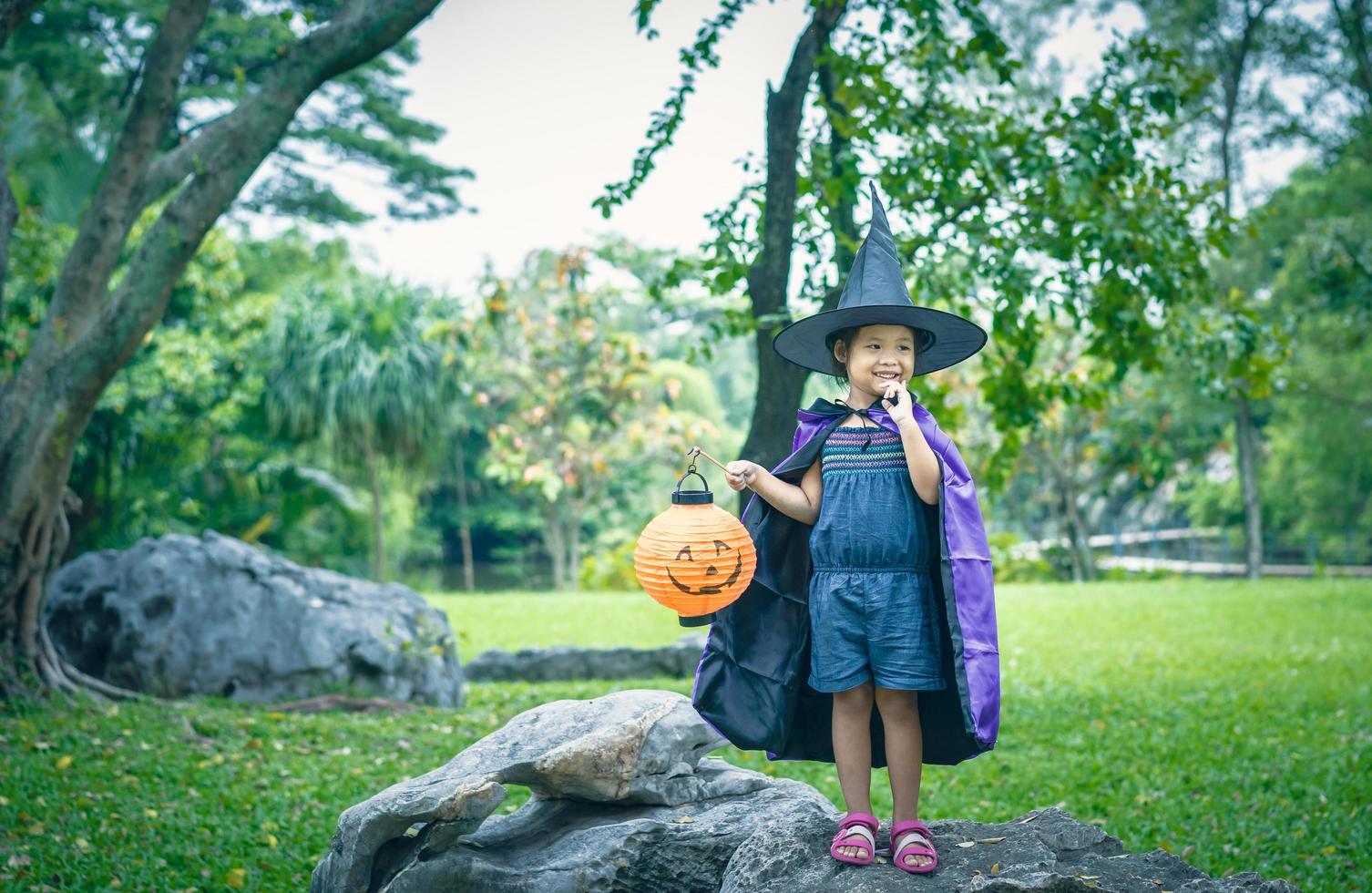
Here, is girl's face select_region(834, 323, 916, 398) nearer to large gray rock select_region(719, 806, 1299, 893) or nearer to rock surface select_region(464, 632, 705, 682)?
large gray rock select_region(719, 806, 1299, 893)

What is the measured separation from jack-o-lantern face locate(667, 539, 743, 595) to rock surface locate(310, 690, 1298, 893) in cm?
68

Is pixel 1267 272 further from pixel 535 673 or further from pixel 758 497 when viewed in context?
pixel 758 497

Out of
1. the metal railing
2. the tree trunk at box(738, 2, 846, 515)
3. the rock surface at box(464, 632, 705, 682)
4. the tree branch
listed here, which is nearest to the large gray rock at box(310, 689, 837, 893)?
the tree trunk at box(738, 2, 846, 515)

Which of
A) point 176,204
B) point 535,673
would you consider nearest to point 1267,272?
point 535,673

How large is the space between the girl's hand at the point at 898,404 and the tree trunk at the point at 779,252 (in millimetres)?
2760

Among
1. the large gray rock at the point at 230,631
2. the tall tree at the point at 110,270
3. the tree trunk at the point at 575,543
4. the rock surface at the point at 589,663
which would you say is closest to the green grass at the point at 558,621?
the rock surface at the point at 589,663

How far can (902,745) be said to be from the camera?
9.92 ft

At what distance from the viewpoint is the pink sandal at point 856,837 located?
293cm

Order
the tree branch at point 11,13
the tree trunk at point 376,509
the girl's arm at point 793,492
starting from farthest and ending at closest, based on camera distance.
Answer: the tree trunk at point 376,509, the tree branch at point 11,13, the girl's arm at point 793,492

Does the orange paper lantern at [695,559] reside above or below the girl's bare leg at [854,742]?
above

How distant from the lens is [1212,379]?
6129 mm

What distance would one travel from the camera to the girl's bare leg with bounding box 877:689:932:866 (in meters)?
2.99

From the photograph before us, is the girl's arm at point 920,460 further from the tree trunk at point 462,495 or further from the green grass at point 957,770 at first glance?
the tree trunk at point 462,495

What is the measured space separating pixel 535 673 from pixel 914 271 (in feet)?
15.6
